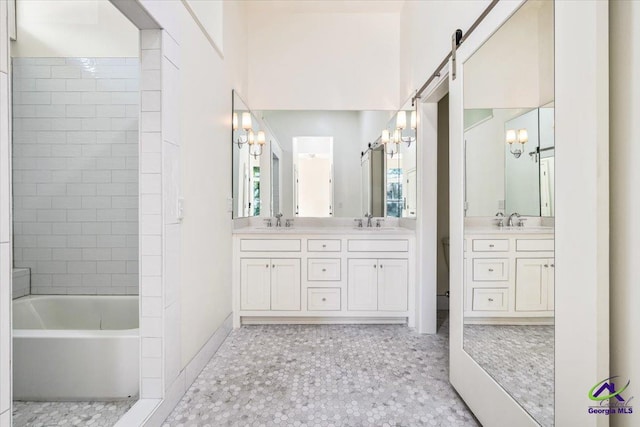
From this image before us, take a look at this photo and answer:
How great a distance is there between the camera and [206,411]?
1636mm

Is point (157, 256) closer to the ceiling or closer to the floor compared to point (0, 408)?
closer to the ceiling

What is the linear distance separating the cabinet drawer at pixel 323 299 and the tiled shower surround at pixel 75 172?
4.68 ft

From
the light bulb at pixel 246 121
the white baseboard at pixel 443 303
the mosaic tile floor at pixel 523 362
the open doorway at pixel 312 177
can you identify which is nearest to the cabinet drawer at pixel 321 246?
the open doorway at pixel 312 177

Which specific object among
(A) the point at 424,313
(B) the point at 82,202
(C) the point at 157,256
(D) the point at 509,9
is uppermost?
(D) the point at 509,9

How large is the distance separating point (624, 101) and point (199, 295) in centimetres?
216

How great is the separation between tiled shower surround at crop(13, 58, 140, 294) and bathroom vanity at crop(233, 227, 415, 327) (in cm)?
96

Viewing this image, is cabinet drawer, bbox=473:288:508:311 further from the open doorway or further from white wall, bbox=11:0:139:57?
white wall, bbox=11:0:139:57

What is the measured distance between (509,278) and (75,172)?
9.54 feet

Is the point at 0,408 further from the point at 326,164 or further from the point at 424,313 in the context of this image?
the point at 326,164

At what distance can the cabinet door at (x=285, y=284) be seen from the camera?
2855mm

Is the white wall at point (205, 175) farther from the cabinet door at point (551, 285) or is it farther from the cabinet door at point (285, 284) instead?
the cabinet door at point (551, 285)

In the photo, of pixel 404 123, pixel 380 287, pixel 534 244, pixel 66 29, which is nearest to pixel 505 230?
pixel 534 244

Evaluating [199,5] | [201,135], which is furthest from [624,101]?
[199,5]

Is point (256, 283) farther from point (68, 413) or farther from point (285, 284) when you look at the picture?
point (68, 413)
